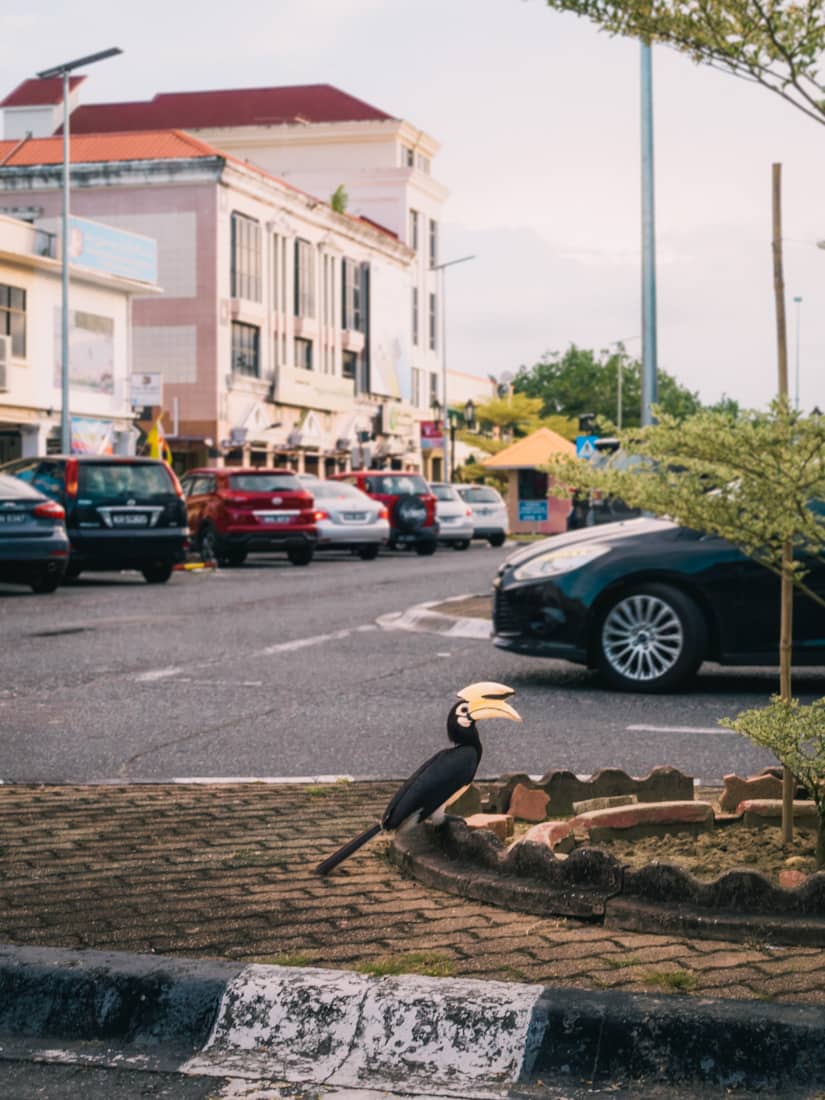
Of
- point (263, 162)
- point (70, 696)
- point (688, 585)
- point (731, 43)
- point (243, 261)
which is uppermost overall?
point (263, 162)

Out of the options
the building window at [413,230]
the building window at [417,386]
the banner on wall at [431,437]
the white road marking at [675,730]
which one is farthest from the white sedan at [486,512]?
the building window at [413,230]

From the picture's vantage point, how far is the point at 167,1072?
3660 millimetres

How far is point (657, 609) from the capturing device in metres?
10.8

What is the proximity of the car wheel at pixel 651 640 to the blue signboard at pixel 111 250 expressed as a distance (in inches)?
1473

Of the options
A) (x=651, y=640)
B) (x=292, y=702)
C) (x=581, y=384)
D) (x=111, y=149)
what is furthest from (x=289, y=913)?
(x=581, y=384)

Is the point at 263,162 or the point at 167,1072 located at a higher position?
the point at 263,162

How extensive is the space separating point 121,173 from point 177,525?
3487cm

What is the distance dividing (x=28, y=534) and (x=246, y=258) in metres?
39.6

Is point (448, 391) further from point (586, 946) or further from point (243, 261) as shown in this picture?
point (586, 946)

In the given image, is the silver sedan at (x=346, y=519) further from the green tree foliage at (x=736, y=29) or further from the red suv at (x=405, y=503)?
the green tree foliage at (x=736, y=29)

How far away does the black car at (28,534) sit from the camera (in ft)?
65.7

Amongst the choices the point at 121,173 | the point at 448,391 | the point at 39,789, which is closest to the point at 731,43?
the point at 39,789

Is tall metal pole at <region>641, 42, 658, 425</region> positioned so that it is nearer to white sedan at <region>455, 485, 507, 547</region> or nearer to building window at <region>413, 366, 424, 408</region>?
white sedan at <region>455, 485, 507, 547</region>

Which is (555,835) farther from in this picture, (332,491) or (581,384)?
(581,384)
